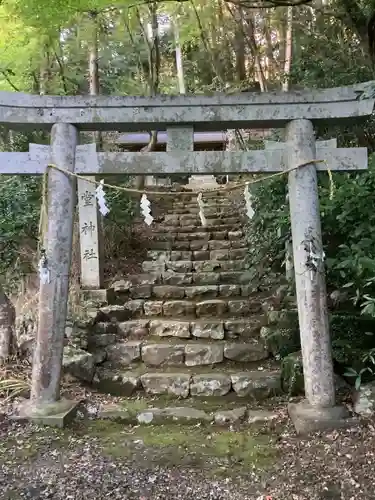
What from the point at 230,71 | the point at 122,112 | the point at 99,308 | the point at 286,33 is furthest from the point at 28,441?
the point at 230,71

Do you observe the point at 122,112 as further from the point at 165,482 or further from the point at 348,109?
the point at 165,482

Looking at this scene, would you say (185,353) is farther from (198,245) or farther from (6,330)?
(198,245)

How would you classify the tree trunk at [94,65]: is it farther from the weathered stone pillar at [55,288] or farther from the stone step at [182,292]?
the weathered stone pillar at [55,288]

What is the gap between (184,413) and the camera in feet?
14.6

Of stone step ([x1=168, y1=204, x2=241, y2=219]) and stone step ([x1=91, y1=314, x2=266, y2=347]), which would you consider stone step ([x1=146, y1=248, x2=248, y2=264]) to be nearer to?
stone step ([x1=168, y1=204, x2=241, y2=219])

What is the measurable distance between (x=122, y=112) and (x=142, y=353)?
2735 mm

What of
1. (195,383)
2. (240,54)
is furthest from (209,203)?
(195,383)

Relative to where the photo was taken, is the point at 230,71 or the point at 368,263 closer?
the point at 368,263

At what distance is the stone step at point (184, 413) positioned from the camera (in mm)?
4352

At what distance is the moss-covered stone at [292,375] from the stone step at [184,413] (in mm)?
380

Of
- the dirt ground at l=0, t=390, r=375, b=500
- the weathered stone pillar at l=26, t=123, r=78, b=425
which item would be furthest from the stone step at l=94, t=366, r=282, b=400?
the weathered stone pillar at l=26, t=123, r=78, b=425

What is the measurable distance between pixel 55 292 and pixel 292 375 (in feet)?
8.01

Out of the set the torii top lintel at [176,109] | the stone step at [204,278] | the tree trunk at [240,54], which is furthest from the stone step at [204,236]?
the torii top lintel at [176,109]

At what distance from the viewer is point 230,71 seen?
12.3 metres
